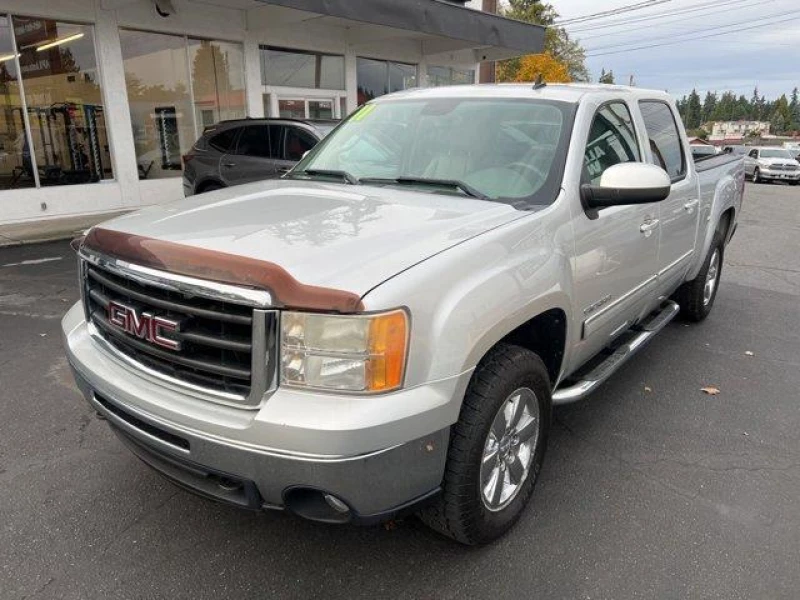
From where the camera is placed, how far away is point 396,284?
2033mm

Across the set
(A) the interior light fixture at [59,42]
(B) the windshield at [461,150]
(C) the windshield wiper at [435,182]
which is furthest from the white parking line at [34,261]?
(C) the windshield wiper at [435,182]

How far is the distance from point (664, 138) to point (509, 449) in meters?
2.87

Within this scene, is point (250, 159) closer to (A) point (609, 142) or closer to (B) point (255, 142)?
(B) point (255, 142)

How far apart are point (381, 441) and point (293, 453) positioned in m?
0.28

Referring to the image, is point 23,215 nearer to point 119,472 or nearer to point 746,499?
point 119,472

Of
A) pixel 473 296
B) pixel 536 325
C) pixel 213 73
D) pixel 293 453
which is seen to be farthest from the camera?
pixel 213 73

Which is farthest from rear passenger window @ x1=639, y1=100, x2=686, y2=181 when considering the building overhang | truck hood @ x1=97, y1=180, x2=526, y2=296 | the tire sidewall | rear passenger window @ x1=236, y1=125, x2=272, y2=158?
the building overhang

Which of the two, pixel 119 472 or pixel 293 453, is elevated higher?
pixel 293 453

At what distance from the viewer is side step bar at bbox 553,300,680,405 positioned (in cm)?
305

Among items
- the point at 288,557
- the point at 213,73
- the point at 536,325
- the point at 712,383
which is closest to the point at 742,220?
the point at 712,383

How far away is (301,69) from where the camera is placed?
48.3 feet

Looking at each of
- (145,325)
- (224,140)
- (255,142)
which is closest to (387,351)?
(145,325)

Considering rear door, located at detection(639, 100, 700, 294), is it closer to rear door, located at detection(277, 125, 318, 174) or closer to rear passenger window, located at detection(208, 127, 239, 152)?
rear door, located at detection(277, 125, 318, 174)

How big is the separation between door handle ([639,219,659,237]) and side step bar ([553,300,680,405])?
0.68 metres
